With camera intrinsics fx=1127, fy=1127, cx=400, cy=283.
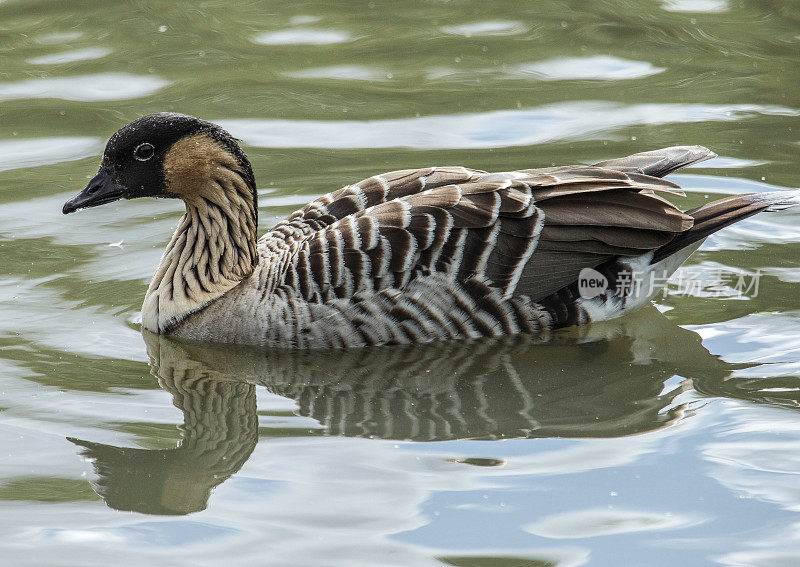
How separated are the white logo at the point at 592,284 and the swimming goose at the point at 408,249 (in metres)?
0.01

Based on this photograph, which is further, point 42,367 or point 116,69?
point 116,69

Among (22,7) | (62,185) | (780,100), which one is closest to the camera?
(62,185)

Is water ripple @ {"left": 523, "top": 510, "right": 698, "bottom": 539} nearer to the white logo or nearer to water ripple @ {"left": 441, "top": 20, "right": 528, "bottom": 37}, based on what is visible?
the white logo

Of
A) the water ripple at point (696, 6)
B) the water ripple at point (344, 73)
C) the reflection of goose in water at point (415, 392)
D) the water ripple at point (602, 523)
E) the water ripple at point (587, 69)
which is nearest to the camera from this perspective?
the water ripple at point (602, 523)

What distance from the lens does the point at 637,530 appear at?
6129 millimetres

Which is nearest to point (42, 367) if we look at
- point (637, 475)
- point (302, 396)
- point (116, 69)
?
point (302, 396)

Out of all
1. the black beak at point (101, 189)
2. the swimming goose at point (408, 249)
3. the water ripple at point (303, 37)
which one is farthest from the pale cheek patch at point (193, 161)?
the water ripple at point (303, 37)

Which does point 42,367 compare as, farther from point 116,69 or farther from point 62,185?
point 116,69

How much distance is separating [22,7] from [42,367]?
379 inches

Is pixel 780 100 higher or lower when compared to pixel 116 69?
lower

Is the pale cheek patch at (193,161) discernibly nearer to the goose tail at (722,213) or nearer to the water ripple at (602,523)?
the goose tail at (722,213)

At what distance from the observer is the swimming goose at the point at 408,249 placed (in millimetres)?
8578

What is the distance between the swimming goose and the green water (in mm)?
276

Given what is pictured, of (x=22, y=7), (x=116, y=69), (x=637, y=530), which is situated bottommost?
(x=637, y=530)
